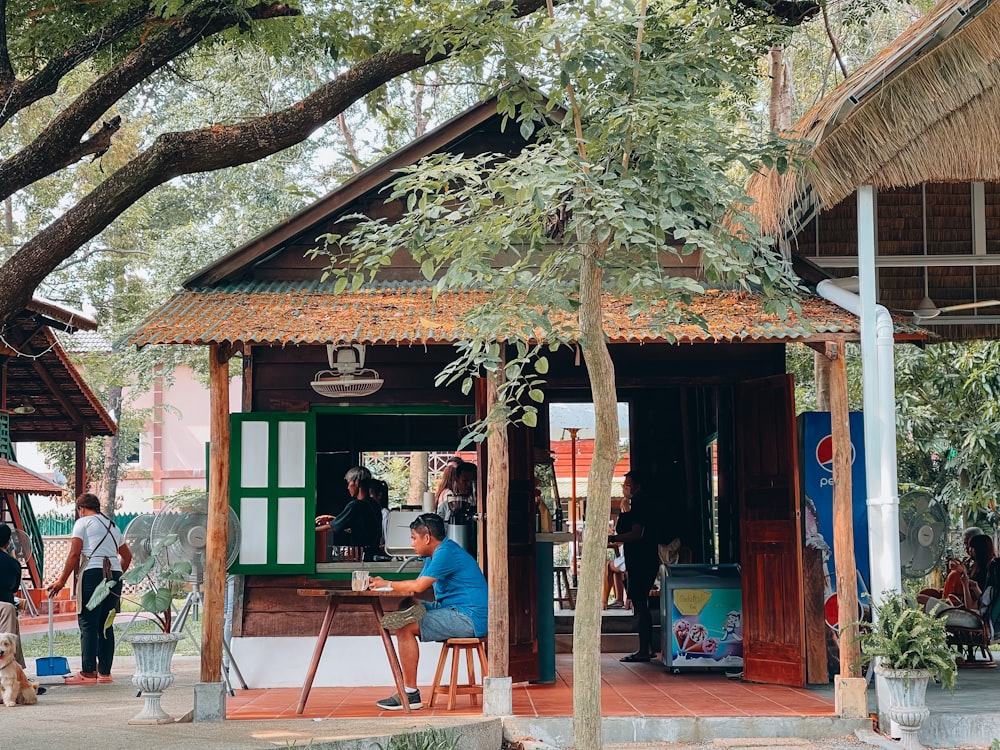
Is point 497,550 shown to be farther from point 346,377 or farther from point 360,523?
point 360,523

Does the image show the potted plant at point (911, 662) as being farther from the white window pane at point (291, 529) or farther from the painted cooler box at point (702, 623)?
the white window pane at point (291, 529)

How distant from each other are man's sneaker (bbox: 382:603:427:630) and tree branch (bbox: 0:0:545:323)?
11.0 ft

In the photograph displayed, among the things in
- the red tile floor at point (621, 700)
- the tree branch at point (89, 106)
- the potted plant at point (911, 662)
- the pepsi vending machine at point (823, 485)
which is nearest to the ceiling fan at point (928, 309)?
the pepsi vending machine at point (823, 485)

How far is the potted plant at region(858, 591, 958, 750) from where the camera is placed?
24.9 ft

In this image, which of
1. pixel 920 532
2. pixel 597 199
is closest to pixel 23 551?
pixel 920 532

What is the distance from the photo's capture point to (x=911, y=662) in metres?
7.62

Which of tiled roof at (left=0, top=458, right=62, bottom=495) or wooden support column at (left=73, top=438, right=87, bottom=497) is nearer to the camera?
tiled roof at (left=0, top=458, right=62, bottom=495)

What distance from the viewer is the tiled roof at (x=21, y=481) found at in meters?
14.8

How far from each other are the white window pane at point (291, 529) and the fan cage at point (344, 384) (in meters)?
0.91

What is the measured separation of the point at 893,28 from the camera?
19.9 m

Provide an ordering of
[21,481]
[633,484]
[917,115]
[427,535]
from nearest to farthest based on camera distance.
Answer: [917,115] < [427,535] < [633,484] < [21,481]

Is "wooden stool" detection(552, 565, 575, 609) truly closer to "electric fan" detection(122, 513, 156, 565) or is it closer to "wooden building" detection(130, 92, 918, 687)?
"wooden building" detection(130, 92, 918, 687)

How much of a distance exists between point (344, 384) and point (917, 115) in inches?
190

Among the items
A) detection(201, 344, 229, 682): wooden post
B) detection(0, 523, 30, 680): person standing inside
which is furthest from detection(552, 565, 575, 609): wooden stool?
detection(201, 344, 229, 682): wooden post
